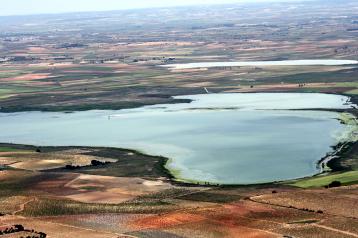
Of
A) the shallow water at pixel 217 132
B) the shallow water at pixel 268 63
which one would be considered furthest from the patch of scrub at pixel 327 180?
the shallow water at pixel 268 63

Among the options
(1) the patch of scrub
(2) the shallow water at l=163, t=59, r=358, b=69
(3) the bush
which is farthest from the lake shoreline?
(2) the shallow water at l=163, t=59, r=358, b=69

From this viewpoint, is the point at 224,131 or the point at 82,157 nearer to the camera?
the point at 82,157

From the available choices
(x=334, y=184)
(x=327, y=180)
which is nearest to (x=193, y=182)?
(x=327, y=180)

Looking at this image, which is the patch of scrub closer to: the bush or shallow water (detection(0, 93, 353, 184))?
the bush

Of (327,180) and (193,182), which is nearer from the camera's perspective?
(327,180)

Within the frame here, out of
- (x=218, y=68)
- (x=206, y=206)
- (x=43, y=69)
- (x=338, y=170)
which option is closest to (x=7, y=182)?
(x=206, y=206)

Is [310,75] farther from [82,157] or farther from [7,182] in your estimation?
[7,182]

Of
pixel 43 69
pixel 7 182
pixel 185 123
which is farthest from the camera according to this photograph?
pixel 43 69

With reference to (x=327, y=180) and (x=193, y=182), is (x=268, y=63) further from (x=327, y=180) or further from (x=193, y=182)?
(x=327, y=180)

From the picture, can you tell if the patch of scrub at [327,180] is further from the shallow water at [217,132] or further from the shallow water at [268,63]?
the shallow water at [268,63]
